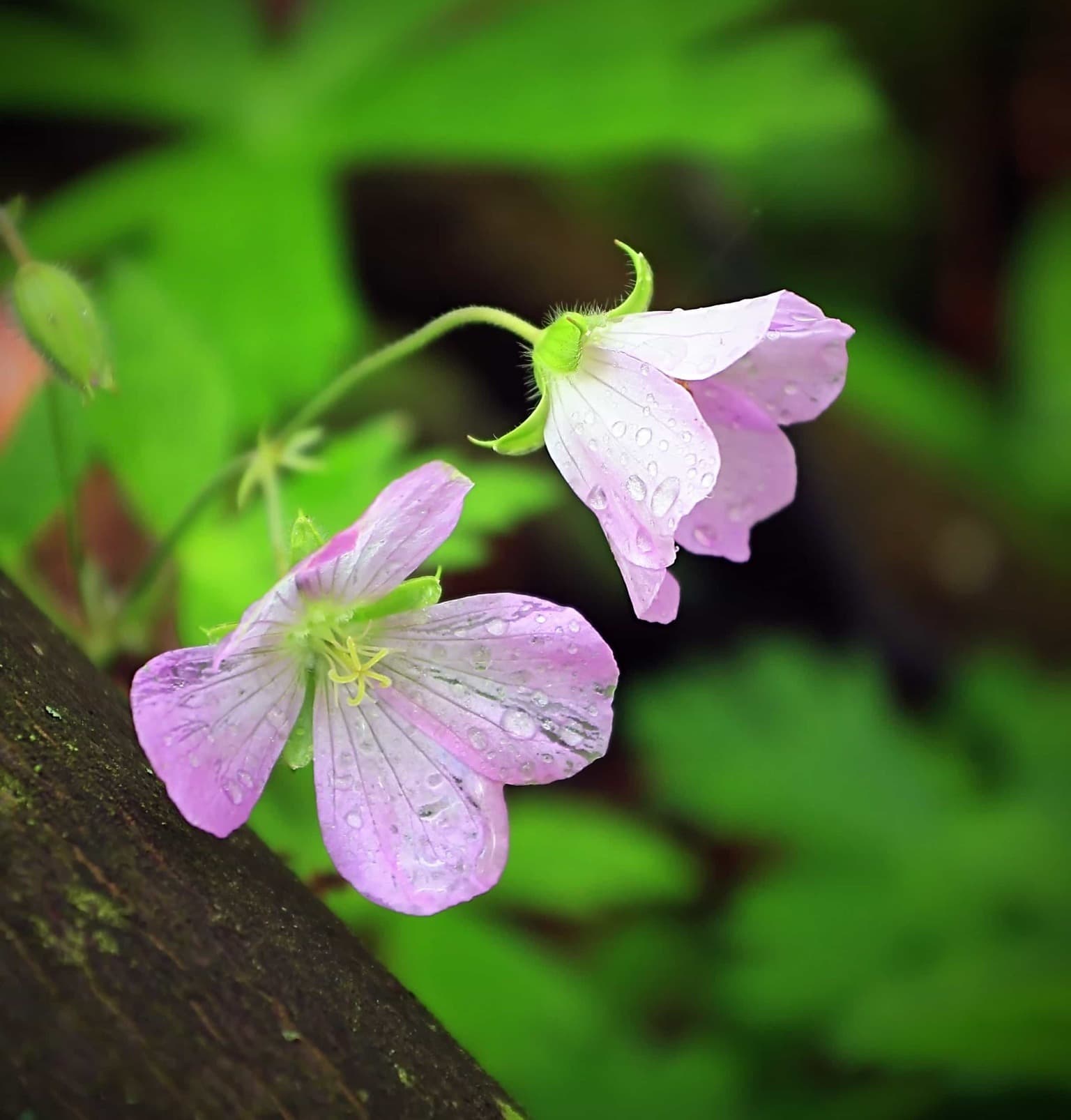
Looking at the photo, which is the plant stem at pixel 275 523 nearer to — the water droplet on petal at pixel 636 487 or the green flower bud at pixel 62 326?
the green flower bud at pixel 62 326

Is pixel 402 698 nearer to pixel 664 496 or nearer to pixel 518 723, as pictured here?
pixel 518 723

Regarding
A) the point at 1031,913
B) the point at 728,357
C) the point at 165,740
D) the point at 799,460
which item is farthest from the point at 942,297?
the point at 165,740

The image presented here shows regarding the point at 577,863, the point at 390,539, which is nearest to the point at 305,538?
the point at 390,539

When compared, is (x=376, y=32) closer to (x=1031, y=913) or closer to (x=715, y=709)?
(x=715, y=709)

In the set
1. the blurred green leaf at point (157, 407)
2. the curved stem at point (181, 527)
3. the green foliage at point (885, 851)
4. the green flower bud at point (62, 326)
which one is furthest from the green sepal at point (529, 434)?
the green foliage at point (885, 851)

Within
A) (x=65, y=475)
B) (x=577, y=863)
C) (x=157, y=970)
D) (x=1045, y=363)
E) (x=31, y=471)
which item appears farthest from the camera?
(x=1045, y=363)
